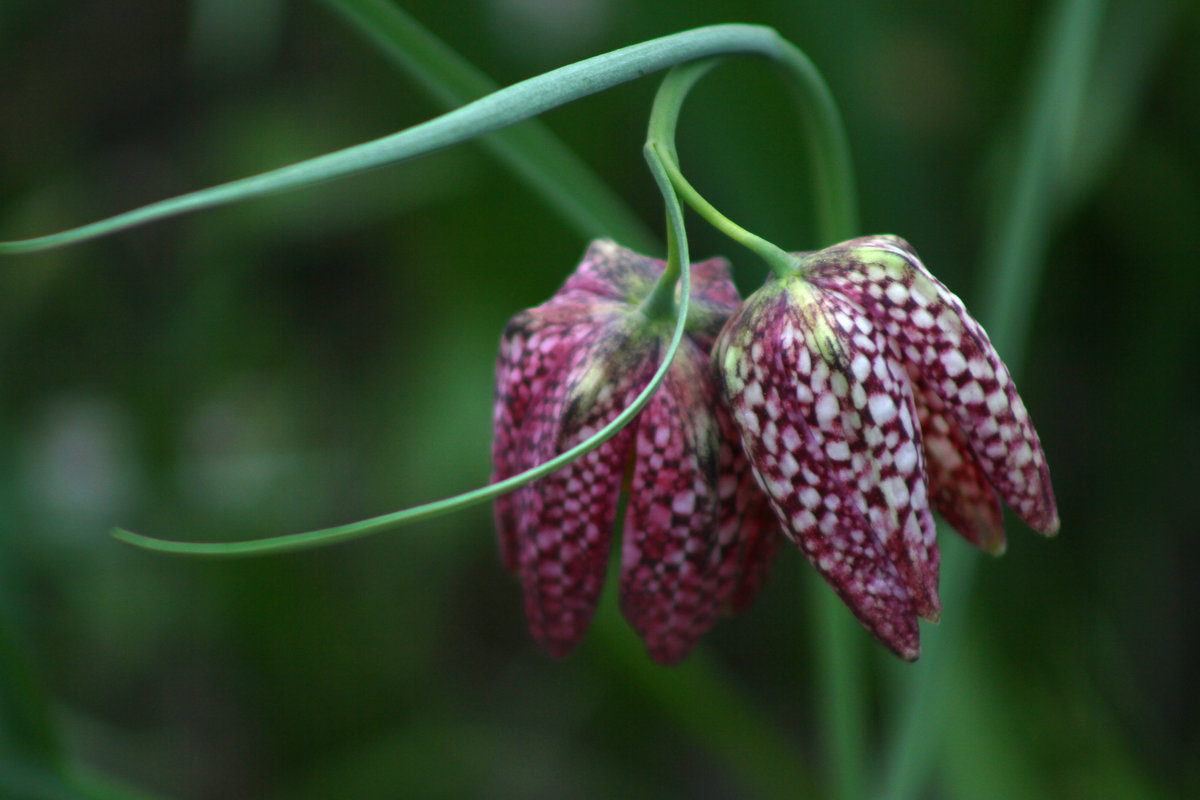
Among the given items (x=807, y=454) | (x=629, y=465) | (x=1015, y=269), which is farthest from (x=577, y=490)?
(x=1015, y=269)

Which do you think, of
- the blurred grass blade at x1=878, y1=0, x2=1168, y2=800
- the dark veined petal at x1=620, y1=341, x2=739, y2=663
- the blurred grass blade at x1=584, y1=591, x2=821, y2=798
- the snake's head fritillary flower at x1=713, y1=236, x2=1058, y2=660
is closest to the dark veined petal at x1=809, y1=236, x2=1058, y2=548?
the snake's head fritillary flower at x1=713, y1=236, x2=1058, y2=660

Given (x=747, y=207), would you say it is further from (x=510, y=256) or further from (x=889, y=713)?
(x=889, y=713)

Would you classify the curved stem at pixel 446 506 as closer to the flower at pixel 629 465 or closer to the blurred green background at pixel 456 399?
the flower at pixel 629 465

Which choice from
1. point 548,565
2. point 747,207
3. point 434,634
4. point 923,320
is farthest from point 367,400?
point 923,320

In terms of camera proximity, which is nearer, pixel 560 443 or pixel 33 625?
pixel 560 443

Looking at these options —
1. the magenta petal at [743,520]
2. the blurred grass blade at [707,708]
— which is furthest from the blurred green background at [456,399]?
the magenta petal at [743,520]

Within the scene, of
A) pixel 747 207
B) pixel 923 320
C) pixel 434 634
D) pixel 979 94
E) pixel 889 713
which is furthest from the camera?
pixel 434 634

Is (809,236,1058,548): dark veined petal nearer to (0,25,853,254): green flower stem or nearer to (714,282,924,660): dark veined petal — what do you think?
(714,282,924,660): dark veined petal
